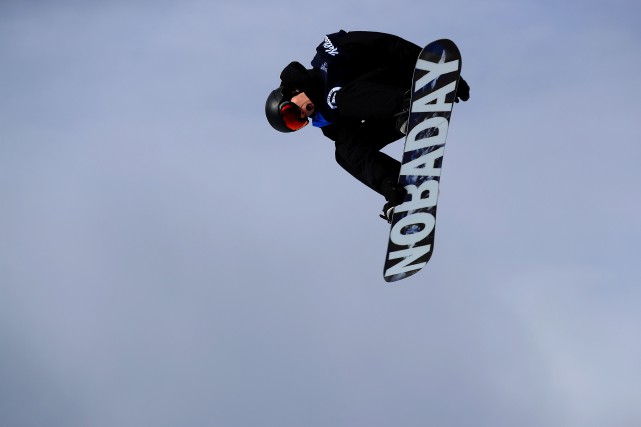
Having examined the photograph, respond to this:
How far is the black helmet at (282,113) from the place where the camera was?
13.0 meters

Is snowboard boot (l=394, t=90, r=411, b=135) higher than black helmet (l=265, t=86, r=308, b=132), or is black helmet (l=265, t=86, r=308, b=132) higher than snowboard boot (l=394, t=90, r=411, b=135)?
black helmet (l=265, t=86, r=308, b=132)

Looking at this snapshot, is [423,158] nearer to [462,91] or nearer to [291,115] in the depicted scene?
[462,91]

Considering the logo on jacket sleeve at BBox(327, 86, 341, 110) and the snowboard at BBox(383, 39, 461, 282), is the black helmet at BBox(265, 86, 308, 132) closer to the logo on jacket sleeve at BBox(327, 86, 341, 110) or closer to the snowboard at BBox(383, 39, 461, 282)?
the logo on jacket sleeve at BBox(327, 86, 341, 110)

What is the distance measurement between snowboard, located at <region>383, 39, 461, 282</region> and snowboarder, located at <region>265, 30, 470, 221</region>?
18 centimetres

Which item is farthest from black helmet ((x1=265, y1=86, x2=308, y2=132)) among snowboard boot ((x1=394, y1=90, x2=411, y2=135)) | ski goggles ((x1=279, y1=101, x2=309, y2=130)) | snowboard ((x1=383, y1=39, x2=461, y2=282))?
snowboard ((x1=383, y1=39, x2=461, y2=282))

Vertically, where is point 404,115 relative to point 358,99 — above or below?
below

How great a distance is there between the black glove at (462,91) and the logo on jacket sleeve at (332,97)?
1.44 metres

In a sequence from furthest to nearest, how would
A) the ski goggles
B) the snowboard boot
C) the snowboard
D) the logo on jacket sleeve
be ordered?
the ski goggles, the logo on jacket sleeve, the snowboard boot, the snowboard

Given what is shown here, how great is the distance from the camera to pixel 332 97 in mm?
12688

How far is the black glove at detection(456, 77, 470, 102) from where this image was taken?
12.1 m

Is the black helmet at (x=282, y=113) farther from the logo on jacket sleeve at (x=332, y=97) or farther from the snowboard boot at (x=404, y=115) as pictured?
the snowboard boot at (x=404, y=115)

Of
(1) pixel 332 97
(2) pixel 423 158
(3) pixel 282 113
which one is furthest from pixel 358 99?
(3) pixel 282 113

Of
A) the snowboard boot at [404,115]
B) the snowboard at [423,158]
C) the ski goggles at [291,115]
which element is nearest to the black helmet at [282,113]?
the ski goggles at [291,115]

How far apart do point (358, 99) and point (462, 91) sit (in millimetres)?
1203
